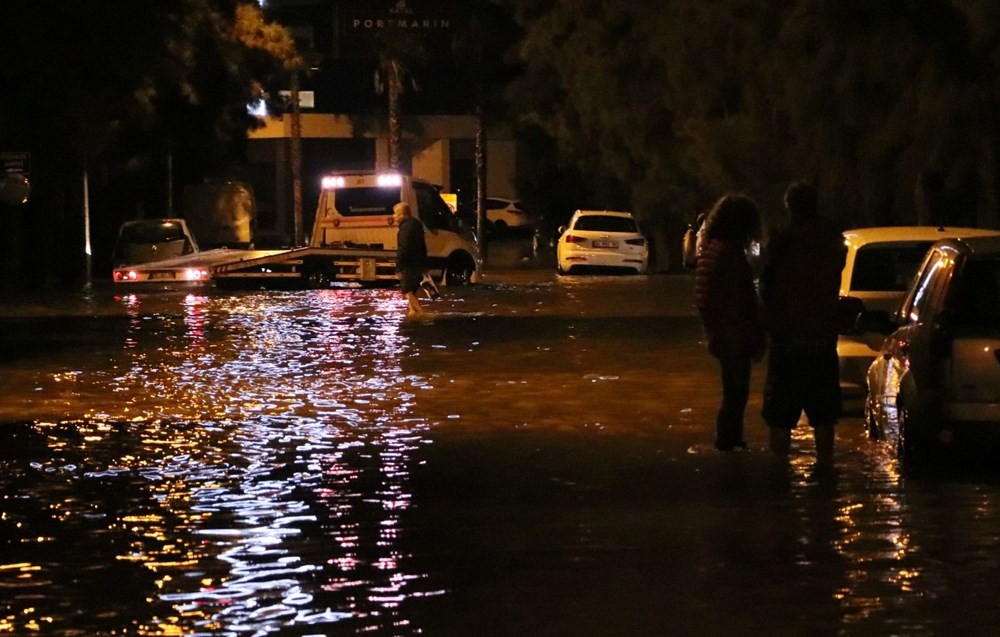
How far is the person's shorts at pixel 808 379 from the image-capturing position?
39.0 ft

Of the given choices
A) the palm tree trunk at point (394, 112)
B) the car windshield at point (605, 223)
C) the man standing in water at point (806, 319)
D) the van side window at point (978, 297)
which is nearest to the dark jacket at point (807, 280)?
the man standing in water at point (806, 319)

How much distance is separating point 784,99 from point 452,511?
2150 centimetres

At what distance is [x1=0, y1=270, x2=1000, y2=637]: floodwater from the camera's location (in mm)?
8195

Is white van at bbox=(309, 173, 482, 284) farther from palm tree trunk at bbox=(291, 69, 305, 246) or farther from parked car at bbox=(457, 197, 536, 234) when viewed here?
parked car at bbox=(457, 197, 536, 234)

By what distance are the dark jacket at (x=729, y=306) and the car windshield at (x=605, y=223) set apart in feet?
102

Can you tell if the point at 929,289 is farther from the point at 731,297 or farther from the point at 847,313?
the point at 731,297

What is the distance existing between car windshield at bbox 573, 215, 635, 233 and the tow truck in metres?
5.53

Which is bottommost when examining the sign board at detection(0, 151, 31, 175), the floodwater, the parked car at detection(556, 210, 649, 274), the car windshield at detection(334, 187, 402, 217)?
the floodwater

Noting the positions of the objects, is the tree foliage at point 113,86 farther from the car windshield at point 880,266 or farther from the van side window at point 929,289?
the van side window at point 929,289

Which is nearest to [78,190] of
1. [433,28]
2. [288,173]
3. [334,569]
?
[433,28]

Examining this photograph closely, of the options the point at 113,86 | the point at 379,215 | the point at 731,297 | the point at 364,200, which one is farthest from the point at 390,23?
the point at 731,297

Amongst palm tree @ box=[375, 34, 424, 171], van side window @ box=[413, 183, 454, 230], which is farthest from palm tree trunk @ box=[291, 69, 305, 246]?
van side window @ box=[413, 183, 454, 230]

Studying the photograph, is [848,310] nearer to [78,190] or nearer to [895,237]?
[895,237]

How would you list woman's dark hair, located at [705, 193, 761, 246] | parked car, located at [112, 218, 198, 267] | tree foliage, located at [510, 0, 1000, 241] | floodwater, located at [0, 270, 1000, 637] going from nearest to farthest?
floodwater, located at [0, 270, 1000, 637]
woman's dark hair, located at [705, 193, 761, 246]
tree foliage, located at [510, 0, 1000, 241]
parked car, located at [112, 218, 198, 267]
